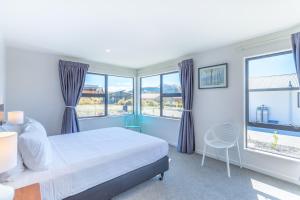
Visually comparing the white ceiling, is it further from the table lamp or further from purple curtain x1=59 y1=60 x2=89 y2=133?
the table lamp

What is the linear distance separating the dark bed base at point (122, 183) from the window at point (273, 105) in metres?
1.77

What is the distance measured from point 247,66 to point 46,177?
3360mm

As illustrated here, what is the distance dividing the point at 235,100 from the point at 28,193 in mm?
3139

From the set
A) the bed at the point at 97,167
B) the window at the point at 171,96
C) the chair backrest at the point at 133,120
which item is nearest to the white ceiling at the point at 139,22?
the window at the point at 171,96

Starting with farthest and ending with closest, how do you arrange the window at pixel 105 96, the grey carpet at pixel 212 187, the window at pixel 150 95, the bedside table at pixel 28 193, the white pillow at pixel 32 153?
the window at pixel 150 95 < the window at pixel 105 96 < the grey carpet at pixel 212 187 < the white pillow at pixel 32 153 < the bedside table at pixel 28 193

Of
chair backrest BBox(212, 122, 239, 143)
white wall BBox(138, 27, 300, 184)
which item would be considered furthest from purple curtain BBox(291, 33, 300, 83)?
chair backrest BBox(212, 122, 239, 143)

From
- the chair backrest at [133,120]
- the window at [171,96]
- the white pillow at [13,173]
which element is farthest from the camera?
the chair backrest at [133,120]

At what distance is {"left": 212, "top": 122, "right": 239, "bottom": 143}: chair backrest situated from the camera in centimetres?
295

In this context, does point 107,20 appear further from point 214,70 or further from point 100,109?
point 100,109

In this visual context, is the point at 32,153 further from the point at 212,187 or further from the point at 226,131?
the point at 226,131

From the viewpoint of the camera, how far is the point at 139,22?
2105 millimetres

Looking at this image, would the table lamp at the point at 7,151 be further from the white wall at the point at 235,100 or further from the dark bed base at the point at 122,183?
the white wall at the point at 235,100

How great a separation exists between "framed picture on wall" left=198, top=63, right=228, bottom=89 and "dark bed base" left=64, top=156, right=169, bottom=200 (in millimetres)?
1817

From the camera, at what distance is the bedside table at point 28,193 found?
111 centimetres
